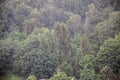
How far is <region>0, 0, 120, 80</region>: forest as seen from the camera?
1577cm

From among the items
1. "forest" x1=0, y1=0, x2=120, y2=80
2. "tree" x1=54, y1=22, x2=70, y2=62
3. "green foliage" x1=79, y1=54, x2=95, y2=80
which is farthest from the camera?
"tree" x1=54, y1=22, x2=70, y2=62

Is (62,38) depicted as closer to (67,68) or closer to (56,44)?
(56,44)

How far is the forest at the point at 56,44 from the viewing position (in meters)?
15.8

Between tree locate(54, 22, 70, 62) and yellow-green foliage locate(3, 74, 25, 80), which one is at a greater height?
tree locate(54, 22, 70, 62)

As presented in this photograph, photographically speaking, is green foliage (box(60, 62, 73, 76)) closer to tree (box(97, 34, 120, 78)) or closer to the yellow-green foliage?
tree (box(97, 34, 120, 78))

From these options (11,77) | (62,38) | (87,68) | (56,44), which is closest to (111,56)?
(87,68)

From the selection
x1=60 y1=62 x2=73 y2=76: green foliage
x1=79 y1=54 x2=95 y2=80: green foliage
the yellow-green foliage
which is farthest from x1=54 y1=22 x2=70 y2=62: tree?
the yellow-green foliage

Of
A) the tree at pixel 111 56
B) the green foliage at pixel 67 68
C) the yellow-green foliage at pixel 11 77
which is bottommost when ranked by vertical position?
the yellow-green foliage at pixel 11 77

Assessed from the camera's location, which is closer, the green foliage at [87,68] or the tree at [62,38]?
the green foliage at [87,68]

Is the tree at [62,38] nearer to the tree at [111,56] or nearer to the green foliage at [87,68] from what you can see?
the green foliage at [87,68]

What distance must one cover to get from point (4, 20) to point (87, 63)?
966 centimetres

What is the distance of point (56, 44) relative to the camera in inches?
701

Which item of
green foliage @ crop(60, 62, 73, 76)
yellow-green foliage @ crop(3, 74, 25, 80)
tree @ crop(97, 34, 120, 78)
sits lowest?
yellow-green foliage @ crop(3, 74, 25, 80)

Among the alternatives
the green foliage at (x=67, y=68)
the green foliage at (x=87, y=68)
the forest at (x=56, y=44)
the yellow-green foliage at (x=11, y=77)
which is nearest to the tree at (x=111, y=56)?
the forest at (x=56, y=44)
